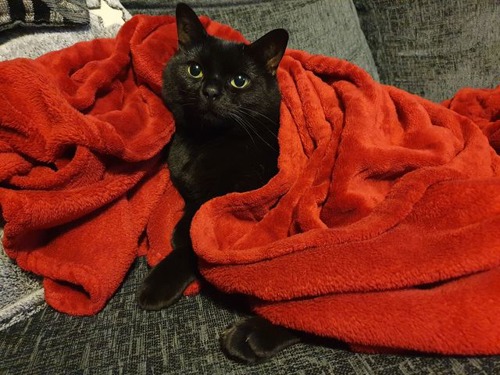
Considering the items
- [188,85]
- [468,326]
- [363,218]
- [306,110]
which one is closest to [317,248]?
Answer: [363,218]

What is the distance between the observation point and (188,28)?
2.84ft

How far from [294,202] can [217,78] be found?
346mm

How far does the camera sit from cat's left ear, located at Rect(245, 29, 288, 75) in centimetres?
85

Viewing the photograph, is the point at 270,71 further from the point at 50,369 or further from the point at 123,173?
the point at 50,369

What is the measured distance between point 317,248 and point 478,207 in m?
0.26

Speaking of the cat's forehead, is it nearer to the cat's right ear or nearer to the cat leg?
the cat's right ear

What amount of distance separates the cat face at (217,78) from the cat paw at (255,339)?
45 cm

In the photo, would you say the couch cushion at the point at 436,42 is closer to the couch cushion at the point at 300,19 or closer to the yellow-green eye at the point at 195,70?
the couch cushion at the point at 300,19

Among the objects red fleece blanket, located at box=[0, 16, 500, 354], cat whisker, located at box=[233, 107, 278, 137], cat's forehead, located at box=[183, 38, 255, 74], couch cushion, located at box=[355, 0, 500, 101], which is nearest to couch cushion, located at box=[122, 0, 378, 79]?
couch cushion, located at box=[355, 0, 500, 101]

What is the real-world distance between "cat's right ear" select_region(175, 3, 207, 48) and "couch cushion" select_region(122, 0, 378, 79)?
0.88 feet

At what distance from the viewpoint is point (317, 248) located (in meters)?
0.58

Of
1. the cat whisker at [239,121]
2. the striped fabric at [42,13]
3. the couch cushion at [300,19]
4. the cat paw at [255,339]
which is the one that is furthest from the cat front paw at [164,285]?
the couch cushion at [300,19]

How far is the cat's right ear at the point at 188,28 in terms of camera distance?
0.84 metres

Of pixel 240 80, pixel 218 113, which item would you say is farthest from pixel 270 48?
pixel 218 113
